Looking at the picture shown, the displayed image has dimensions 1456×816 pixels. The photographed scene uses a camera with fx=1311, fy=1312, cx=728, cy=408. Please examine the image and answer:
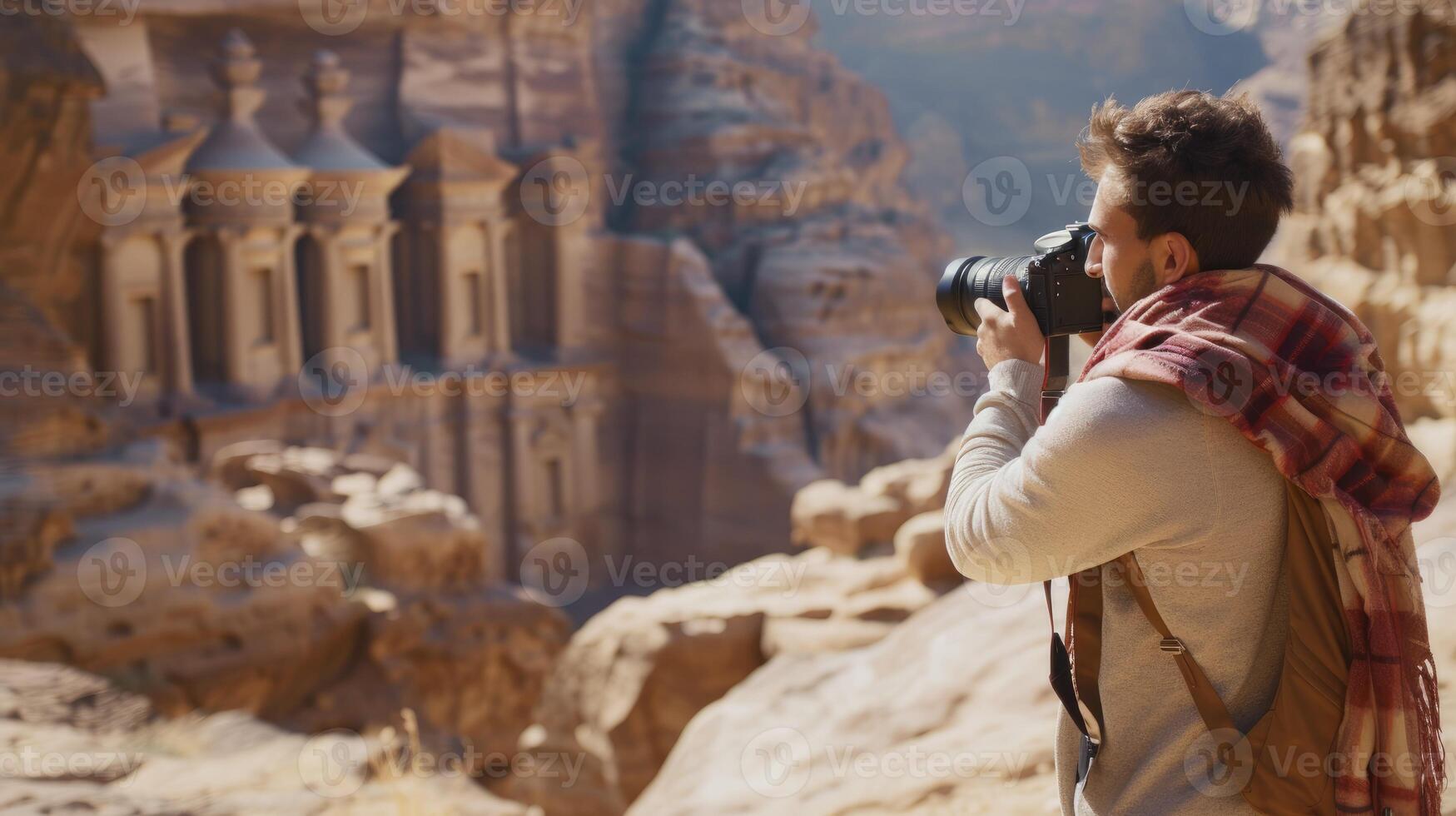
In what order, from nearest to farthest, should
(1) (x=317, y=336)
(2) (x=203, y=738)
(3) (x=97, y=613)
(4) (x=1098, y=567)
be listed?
(4) (x=1098, y=567) < (2) (x=203, y=738) < (3) (x=97, y=613) < (1) (x=317, y=336)

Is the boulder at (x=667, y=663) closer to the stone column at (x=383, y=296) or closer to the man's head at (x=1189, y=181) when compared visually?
the man's head at (x=1189, y=181)

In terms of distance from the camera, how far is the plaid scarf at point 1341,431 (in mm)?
1646

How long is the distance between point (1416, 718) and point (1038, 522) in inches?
22.5

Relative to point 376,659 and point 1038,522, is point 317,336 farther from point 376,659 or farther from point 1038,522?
point 1038,522

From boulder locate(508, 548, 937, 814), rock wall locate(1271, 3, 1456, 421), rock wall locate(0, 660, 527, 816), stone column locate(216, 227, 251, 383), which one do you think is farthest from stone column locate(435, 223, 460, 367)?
rock wall locate(1271, 3, 1456, 421)

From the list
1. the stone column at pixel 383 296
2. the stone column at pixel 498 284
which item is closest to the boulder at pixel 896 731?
the stone column at pixel 383 296

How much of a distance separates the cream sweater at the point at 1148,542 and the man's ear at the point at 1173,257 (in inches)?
7.9

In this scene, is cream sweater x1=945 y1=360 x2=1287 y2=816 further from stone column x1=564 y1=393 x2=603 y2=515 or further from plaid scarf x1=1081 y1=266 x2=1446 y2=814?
stone column x1=564 y1=393 x2=603 y2=515

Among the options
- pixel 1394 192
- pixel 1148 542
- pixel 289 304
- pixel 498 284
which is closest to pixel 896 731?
pixel 1148 542

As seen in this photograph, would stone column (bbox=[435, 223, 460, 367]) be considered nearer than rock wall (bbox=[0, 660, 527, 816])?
No

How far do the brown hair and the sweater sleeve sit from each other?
0.24 m

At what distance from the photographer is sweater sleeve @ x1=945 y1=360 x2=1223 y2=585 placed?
167cm

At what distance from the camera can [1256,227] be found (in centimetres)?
175

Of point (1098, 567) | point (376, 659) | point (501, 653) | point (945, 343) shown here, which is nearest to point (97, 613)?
point (376, 659)
